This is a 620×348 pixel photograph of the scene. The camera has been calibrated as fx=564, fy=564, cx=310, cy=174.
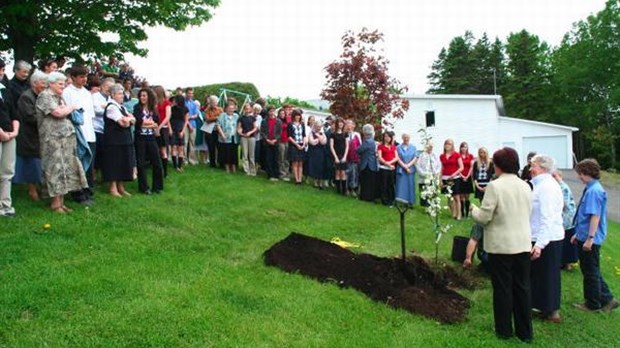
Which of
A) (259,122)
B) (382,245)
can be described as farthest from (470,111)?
(382,245)

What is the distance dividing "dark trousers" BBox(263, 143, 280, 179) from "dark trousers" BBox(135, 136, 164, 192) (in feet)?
14.2

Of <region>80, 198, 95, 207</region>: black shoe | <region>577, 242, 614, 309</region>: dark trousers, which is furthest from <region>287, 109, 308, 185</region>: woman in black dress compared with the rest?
<region>577, 242, 614, 309</region>: dark trousers

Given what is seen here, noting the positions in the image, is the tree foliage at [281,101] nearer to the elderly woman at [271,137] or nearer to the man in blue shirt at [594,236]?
the elderly woman at [271,137]

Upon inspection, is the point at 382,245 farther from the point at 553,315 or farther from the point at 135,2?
the point at 135,2

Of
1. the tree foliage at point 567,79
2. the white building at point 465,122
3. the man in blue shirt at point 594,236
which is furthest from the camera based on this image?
the tree foliage at point 567,79

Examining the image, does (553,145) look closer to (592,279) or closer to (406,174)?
(406,174)

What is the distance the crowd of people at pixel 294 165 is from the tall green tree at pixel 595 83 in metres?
42.7

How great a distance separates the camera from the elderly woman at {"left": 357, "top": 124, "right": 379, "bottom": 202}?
14625mm

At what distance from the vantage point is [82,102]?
909 cm

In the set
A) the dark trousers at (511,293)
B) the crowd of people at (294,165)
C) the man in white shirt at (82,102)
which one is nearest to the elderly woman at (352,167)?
the crowd of people at (294,165)

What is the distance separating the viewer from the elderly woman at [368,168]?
14.6 metres

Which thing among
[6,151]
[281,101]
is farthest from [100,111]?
[281,101]

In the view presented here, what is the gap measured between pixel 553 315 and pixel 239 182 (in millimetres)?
7843

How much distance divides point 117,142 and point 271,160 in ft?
18.2
